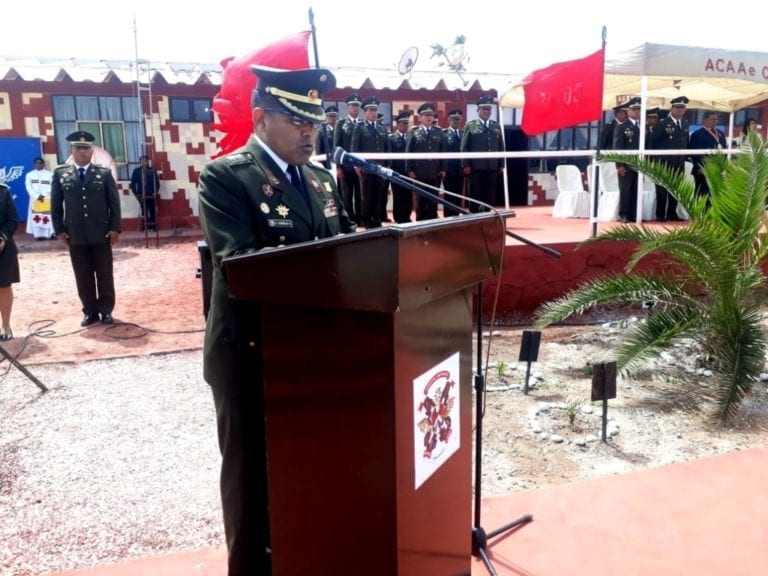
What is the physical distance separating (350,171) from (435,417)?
26.3 ft

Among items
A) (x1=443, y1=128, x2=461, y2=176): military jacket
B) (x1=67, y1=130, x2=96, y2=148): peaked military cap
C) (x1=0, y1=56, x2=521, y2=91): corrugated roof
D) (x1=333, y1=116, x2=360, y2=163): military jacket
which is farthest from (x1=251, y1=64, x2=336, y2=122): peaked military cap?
(x1=0, y1=56, x2=521, y2=91): corrugated roof

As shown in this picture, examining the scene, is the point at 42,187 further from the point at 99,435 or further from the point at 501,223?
the point at 501,223

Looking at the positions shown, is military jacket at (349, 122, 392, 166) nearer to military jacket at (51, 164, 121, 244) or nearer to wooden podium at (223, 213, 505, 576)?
military jacket at (51, 164, 121, 244)

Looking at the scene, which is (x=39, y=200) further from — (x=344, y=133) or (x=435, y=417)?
(x=435, y=417)

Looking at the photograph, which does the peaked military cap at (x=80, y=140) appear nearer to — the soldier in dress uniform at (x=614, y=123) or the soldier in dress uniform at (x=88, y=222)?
the soldier in dress uniform at (x=88, y=222)

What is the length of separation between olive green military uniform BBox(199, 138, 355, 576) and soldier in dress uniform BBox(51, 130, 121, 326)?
5202 mm

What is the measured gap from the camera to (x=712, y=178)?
456 centimetres

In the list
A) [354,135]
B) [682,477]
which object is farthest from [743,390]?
[354,135]

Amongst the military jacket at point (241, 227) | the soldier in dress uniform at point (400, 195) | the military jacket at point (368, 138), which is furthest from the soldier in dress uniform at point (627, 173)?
the military jacket at point (241, 227)

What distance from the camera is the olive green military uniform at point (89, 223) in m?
6.45

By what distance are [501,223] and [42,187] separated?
13448 mm

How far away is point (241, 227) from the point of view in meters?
1.69

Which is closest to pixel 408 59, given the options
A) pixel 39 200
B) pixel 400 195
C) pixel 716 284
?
pixel 400 195

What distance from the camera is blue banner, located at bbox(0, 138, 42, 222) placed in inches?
516
